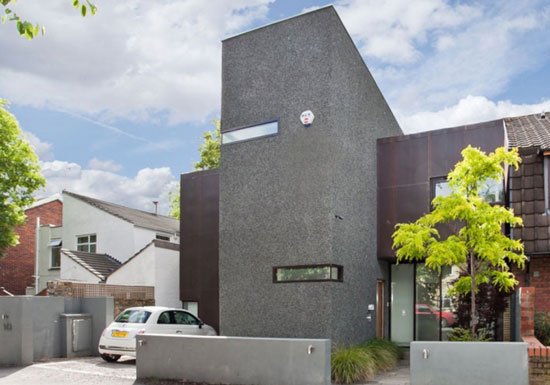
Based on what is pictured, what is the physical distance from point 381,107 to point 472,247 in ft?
22.3

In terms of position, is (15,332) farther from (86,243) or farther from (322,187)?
(86,243)

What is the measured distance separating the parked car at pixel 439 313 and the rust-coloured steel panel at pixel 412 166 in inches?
69.6

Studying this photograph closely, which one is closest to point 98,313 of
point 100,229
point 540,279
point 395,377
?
point 395,377

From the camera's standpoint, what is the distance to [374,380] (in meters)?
11.5

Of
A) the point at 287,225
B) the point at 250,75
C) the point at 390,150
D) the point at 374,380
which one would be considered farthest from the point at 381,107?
the point at 374,380

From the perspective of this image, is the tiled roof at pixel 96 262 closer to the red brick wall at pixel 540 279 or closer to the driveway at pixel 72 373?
the driveway at pixel 72 373

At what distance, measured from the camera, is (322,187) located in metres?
13.3

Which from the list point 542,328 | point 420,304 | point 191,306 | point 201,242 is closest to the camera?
point 542,328

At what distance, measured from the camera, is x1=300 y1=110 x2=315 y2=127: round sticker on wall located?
13.6m

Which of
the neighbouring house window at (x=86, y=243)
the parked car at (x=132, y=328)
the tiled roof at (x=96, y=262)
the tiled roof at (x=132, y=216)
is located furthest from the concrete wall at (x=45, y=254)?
the parked car at (x=132, y=328)

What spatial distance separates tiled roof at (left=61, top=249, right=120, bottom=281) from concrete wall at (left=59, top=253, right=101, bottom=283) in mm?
150

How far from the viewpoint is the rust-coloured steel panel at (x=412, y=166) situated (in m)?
15.3

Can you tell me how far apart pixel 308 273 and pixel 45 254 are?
19346 mm

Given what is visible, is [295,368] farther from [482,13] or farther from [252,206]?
[482,13]
